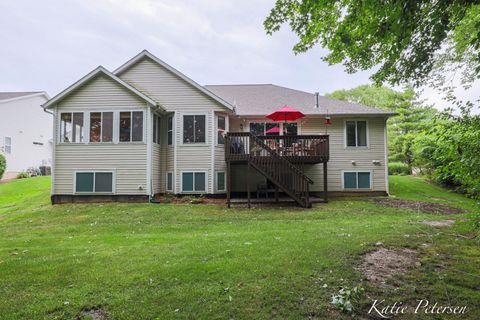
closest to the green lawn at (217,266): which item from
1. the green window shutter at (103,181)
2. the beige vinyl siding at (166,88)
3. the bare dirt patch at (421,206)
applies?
the bare dirt patch at (421,206)

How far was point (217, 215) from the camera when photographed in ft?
32.0

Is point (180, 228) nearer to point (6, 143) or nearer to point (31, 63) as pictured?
point (6, 143)

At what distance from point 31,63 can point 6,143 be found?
12448 millimetres

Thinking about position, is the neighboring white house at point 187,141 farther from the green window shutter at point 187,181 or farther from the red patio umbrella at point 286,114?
the red patio umbrella at point 286,114

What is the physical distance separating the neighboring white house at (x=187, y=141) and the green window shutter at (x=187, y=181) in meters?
0.05

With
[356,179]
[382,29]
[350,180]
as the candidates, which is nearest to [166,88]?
[350,180]

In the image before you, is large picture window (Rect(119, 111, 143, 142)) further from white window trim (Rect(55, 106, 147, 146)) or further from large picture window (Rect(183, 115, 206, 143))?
large picture window (Rect(183, 115, 206, 143))

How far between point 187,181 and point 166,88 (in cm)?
482

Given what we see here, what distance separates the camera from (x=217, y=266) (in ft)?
14.1

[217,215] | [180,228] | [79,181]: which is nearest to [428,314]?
[180,228]

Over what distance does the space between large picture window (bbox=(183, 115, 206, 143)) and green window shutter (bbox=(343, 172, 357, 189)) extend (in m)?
7.88

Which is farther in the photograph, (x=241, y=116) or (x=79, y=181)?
(x=241, y=116)

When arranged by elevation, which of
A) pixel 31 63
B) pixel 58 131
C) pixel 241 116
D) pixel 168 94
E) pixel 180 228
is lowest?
pixel 180 228

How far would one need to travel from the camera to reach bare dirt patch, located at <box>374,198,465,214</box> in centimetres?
1016
